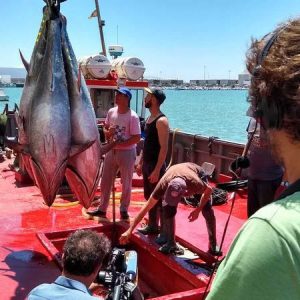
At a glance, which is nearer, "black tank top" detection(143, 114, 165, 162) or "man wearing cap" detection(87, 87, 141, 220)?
"black tank top" detection(143, 114, 165, 162)

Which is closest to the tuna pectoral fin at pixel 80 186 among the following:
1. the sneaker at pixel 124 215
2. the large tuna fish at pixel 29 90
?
the large tuna fish at pixel 29 90

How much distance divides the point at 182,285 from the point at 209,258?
1.27ft

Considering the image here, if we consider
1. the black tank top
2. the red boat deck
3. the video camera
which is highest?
the black tank top

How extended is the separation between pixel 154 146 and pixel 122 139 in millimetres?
410

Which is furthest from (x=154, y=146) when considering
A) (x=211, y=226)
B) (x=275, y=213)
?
(x=275, y=213)

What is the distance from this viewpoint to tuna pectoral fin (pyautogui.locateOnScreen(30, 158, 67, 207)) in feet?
10.9

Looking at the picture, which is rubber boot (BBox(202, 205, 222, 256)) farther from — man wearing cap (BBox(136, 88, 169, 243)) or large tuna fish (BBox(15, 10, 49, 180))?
large tuna fish (BBox(15, 10, 49, 180))

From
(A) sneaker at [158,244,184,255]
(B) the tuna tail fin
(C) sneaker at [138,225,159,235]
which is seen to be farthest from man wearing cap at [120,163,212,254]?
(B) the tuna tail fin

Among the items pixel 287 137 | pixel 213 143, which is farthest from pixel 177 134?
pixel 287 137

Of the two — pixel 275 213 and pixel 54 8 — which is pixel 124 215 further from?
pixel 275 213

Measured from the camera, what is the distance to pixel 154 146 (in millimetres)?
4566

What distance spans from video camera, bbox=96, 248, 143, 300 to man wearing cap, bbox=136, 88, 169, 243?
1.87 meters

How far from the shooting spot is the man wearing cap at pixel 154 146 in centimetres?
446

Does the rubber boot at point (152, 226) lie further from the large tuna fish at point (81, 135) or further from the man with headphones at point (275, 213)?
the man with headphones at point (275, 213)
